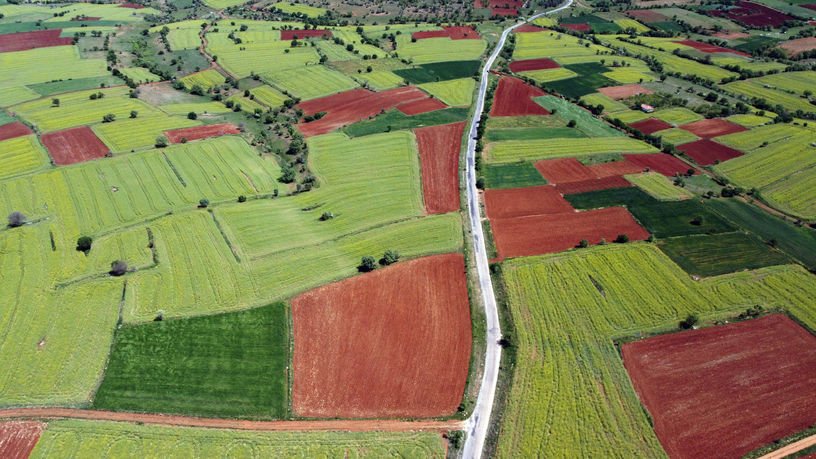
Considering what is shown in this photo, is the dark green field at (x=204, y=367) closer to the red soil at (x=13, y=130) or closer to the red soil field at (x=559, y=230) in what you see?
the red soil field at (x=559, y=230)

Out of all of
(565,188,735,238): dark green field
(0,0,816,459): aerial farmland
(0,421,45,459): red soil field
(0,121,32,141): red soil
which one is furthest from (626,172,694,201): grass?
(0,121,32,141): red soil

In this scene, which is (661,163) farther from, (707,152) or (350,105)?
(350,105)

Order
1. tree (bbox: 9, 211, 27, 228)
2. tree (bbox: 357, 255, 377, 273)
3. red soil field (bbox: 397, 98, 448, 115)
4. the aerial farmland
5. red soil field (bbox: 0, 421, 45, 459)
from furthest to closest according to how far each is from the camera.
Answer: red soil field (bbox: 397, 98, 448, 115), tree (bbox: 9, 211, 27, 228), tree (bbox: 357, 255, 377, 273), the aerial farmland, red soil field (bbox: 0, 421, 45, 459)

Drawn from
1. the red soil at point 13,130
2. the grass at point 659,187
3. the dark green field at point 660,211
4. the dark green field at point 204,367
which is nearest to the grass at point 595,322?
the dark green field at point 660,211

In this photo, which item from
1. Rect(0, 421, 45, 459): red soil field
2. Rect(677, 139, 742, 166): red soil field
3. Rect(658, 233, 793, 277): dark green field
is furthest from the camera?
Rect(677, 139, 742, 166): red soil field

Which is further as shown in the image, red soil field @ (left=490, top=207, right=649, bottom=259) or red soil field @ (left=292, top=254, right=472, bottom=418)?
red soil field @ (left=490, top=207, right=649, bottom=259)

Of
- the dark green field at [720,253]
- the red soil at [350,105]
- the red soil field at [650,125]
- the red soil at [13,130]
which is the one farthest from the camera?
the red soil at [350,105]

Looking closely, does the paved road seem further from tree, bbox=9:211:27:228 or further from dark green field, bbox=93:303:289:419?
tree, bbox=9:211:27:228

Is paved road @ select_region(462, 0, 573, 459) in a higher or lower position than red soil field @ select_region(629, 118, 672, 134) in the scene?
lower
